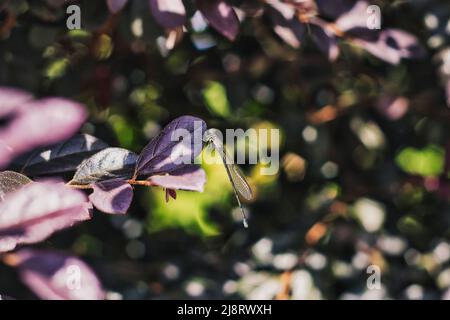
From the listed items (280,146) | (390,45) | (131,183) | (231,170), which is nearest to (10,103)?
(131,183)

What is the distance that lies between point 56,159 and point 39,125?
0.38 ft

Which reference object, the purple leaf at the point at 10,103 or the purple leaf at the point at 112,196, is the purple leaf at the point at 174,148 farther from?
the purple leaf at the point at 10,103

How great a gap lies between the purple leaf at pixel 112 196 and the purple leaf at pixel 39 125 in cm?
9

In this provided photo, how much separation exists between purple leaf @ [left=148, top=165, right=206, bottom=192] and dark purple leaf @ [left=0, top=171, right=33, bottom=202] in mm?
153

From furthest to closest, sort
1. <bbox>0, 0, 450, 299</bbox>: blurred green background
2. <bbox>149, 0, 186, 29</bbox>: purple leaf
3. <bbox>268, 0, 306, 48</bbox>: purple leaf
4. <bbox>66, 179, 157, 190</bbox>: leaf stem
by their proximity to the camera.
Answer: <bbox>0, 0, 450, 299</bbox>: blurred green background → <bbox>268, 0, 306, 48</bbox>: purple leaf → <bbox>149, 0, 186, 29</bbox>: purple leaf → <bbox>66, 179, 157, 190</bbox>: leaf stem

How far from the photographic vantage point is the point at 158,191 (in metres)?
1.78

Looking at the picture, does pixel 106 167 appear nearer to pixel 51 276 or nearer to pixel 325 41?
pixel 51 276

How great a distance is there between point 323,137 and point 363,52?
0.27 meters

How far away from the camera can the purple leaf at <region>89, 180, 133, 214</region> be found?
759 millimetres

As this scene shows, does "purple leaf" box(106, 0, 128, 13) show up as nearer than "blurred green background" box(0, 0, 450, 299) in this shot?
Yes

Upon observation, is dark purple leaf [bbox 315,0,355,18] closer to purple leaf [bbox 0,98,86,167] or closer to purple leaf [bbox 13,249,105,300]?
purple leaf [bbox 0,98,86,167]

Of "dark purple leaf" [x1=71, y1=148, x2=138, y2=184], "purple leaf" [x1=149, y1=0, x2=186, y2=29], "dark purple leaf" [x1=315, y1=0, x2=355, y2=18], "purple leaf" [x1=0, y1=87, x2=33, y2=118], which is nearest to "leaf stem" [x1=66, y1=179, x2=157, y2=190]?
"dark purple leaf" [x1=71, y1=148, x2=138, y2=184]

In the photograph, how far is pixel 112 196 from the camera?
2.55 feet
